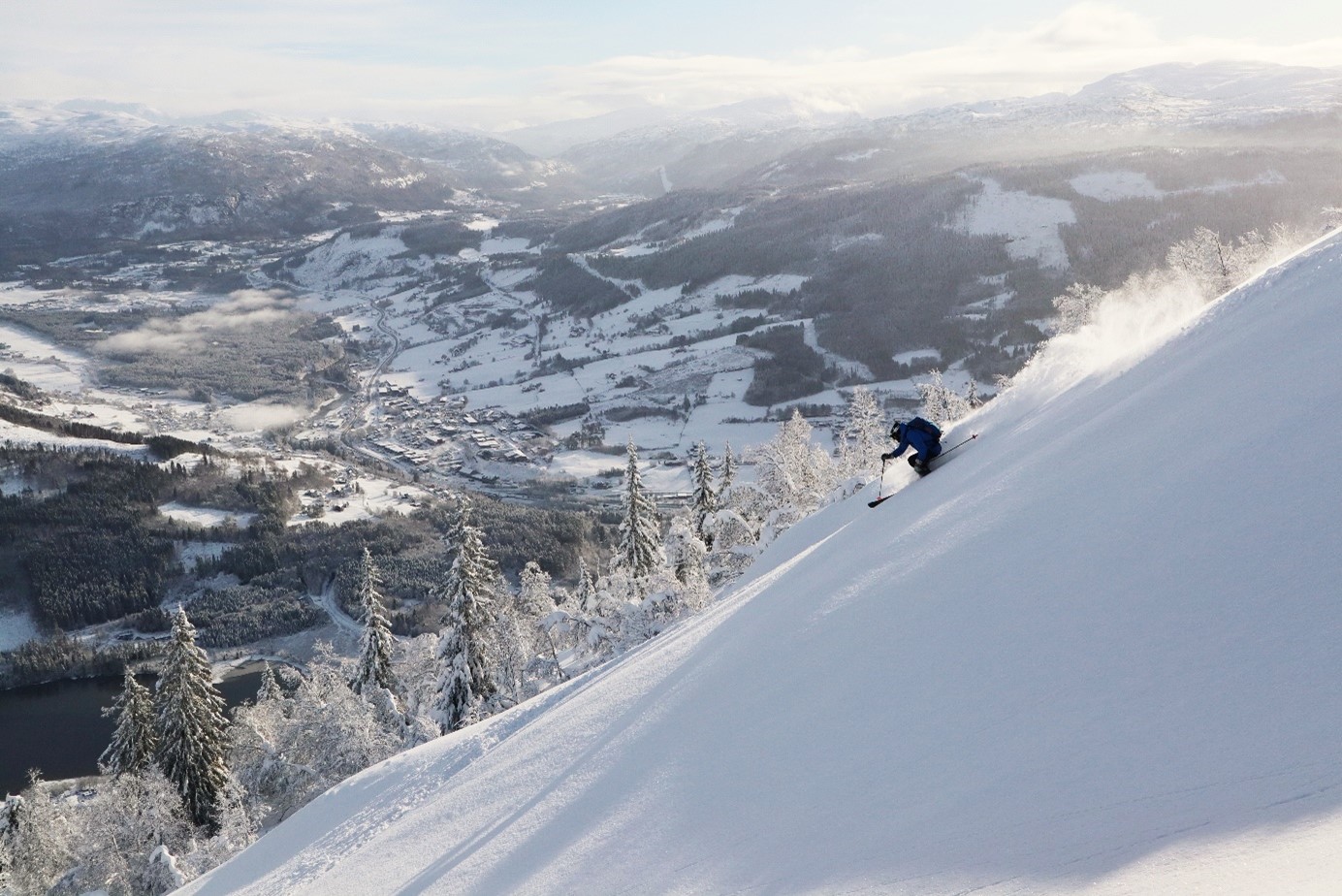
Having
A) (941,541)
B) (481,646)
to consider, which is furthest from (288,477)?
(941,541)

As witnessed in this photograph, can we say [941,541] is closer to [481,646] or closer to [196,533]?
[481,646]

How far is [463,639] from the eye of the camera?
33844mm

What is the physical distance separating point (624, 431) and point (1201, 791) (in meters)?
114

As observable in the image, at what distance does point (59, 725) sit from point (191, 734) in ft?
148

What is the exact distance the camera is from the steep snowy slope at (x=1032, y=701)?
16.3 feet

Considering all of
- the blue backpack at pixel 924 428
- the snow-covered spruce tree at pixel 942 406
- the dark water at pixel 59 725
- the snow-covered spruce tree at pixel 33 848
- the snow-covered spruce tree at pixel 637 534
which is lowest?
the dark water at pixel 59 725

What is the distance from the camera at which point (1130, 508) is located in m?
7.82

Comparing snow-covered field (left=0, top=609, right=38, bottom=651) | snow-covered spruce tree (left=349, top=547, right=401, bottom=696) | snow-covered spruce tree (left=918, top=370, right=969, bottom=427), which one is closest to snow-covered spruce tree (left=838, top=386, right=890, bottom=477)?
snow-covered spruce tree (left=918, top=370, right=969, bottom=427)

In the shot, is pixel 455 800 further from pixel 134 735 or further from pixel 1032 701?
pixel 134 735

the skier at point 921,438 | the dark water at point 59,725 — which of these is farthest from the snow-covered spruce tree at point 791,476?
the dark water at point 59,725

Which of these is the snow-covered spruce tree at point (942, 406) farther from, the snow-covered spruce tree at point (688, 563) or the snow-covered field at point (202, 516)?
the snow-covered field at point (202, 516)

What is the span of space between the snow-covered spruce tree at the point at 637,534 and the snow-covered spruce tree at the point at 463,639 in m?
7.84

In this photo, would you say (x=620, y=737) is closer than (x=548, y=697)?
Yes

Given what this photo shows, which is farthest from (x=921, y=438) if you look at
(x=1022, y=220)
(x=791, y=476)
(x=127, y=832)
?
(x=1022, y=220)
